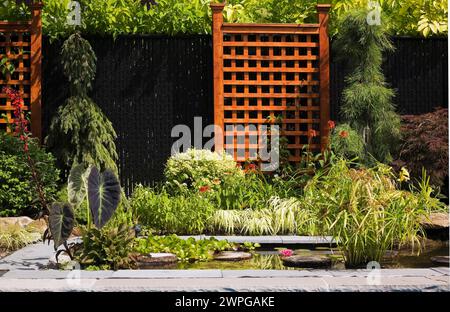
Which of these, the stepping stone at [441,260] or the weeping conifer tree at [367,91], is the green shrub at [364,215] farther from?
the weeping conifer tree at [367,91]

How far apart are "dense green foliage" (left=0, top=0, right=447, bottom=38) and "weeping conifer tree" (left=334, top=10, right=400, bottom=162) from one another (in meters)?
0.39

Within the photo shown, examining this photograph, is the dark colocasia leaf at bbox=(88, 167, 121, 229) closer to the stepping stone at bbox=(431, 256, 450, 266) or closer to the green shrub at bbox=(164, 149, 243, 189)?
the stepping stone at bbox=(431, 256, 450, 266)

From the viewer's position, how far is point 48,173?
8391 mm

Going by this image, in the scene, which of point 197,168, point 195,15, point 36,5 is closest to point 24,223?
point 197,168

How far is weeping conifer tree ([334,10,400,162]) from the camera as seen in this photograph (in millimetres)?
9141

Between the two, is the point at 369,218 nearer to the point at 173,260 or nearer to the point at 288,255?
the point at 288,255

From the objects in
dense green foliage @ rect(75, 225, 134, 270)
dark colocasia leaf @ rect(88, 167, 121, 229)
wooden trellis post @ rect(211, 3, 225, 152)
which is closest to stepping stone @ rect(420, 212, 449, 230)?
wooden trellis post @ rect(211, 3, 225, 152)

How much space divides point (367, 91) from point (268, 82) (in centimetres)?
132

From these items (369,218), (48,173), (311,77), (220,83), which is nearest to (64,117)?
(48,173)

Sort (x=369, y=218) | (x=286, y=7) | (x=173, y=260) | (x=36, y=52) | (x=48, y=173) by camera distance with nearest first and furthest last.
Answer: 1. (x=369, y=218)
2. (x=173, y=260)
3. (x=48, y=173)
4. (x=36, y=52)
5. (x=286, y=7)

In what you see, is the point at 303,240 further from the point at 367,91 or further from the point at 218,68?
the point at 218,68

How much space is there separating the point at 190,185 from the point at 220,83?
1527 mm

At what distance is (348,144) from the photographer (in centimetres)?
891

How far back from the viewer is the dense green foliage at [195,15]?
9391 mm
